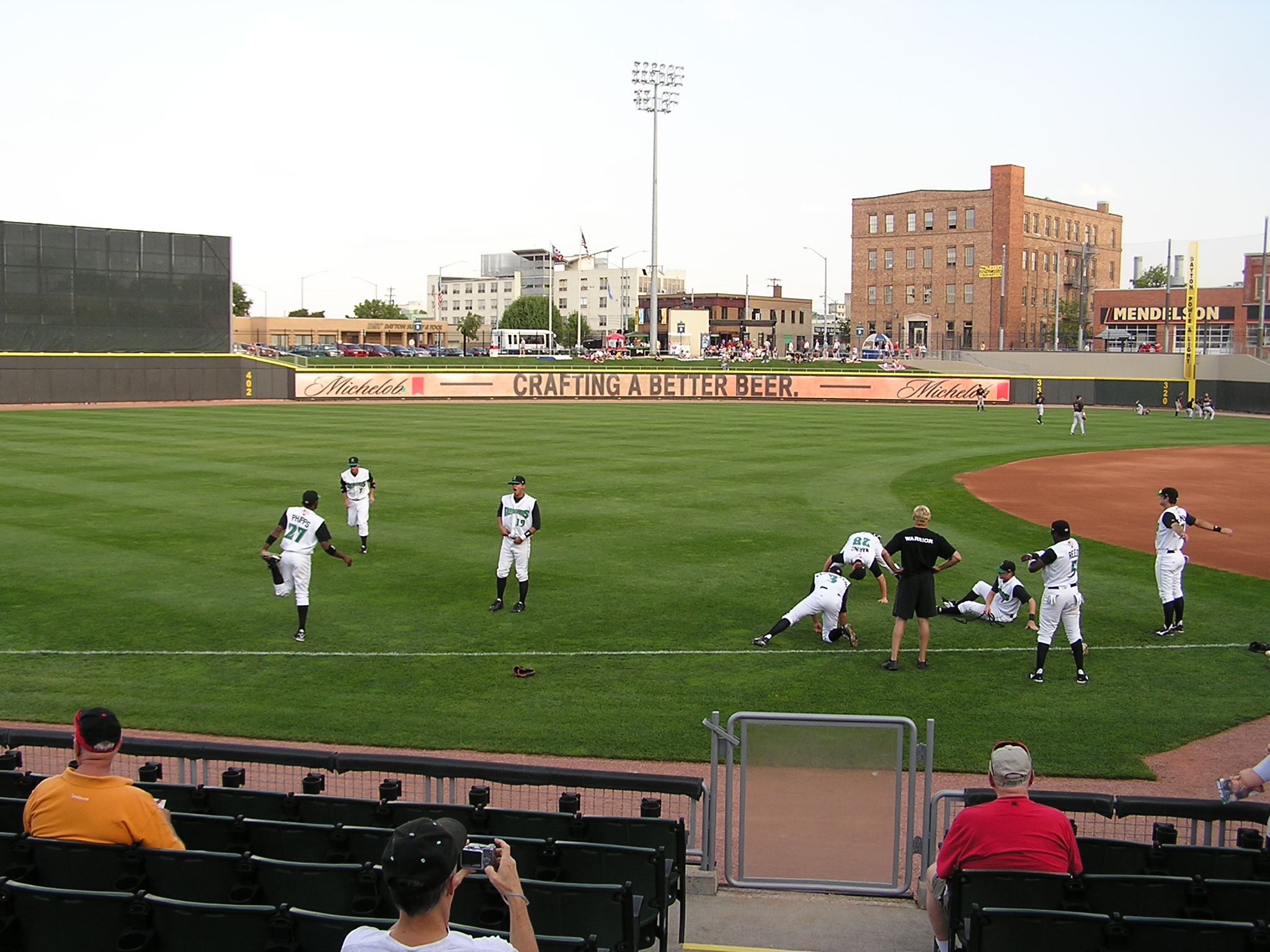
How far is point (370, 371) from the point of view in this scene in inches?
2458

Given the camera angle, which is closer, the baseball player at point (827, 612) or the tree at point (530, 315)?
the baseball player at point (827, 612)

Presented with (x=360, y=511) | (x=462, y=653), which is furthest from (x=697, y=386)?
(x=462, y=653)

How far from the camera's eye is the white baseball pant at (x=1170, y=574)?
13922 mm

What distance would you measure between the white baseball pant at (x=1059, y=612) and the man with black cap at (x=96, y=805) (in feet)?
30.8

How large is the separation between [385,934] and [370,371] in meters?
60.8

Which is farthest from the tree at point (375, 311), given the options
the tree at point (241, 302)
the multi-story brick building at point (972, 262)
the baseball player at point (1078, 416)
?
the baseball player at point (1078, 416)

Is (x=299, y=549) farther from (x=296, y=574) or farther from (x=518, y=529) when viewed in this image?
(x=518, y=529)

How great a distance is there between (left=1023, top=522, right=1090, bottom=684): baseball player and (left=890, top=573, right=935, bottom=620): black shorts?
1085mm

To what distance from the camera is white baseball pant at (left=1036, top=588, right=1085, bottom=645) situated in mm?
12156

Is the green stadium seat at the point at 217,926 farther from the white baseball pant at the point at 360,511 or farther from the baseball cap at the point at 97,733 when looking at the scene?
→ the white baseball pant at the point at 360,511

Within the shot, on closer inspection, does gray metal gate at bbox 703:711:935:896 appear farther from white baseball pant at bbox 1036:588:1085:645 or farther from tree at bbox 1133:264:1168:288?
tree at bbox 1133:264:1168:288

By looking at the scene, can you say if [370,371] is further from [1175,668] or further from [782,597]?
[1175,668]

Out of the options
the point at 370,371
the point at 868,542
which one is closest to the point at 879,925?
the point at 868,542

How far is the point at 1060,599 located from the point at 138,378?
174 ft
